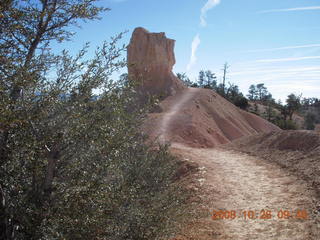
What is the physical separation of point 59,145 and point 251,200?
19.1 ft

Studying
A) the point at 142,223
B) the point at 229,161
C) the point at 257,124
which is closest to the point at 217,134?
the point at 229,161

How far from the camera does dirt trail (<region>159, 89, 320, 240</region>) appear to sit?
17.7ft

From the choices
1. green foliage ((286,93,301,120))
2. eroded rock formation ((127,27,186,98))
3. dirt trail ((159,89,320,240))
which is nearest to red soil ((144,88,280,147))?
eroded rock formation ((127,27,186,98))

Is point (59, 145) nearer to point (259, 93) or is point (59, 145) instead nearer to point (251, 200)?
point (251, 200)

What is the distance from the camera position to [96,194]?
3141 millimetres

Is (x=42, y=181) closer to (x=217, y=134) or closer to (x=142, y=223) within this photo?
(x=142, y=223)

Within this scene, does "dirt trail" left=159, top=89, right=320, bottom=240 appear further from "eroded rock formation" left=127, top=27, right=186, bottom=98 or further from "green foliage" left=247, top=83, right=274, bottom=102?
"green foliage" left=247, top=83, right=274, bottom=102

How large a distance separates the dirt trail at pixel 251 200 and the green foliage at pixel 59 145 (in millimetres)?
2700
